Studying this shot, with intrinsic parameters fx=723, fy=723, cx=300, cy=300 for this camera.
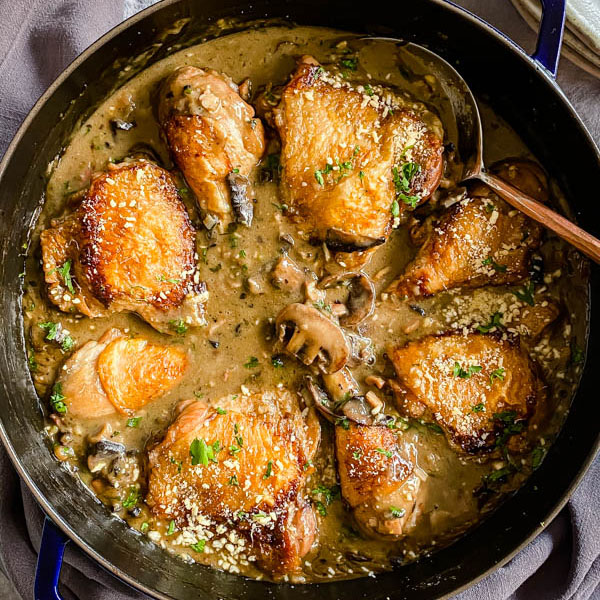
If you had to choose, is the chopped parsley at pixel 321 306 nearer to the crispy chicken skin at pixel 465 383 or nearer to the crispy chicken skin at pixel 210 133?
the crispy chicken skin at pixel 465 383

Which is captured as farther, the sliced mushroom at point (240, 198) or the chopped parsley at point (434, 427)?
the chopped parsley at point (434, 427)

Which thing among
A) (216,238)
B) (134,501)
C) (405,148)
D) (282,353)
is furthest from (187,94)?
(134,501)

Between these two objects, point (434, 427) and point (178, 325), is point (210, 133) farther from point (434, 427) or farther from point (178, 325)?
point (434, 427)

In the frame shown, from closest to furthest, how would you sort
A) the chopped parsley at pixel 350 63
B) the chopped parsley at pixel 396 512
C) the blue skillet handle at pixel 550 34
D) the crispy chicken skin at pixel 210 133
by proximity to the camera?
1. the blue skillet handle at pixel 550 34
2. the crispy chicken skin at pixel 210 133
3. the chopped parsley at pixel 396 512
4. the chopped parsley at pixel 350 63

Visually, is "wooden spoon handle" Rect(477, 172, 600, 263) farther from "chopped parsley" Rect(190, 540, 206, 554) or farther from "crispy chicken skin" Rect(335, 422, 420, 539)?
"chopped parsley" Rect(190, 540, 206, 554)

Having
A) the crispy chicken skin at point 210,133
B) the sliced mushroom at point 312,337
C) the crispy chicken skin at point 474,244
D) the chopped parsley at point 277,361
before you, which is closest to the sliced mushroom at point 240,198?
the crispy chicken skin at point 210,133

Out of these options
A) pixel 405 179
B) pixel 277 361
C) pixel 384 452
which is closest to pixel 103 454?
pixel 277 361

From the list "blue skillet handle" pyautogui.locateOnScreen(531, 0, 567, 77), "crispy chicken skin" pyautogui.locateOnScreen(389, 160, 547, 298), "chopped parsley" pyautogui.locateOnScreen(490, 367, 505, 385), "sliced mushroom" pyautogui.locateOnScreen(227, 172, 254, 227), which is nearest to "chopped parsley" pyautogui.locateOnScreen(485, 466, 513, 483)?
"chopped parsley" pyautogui.locateOnScreen(490, 367, 505, 385)
